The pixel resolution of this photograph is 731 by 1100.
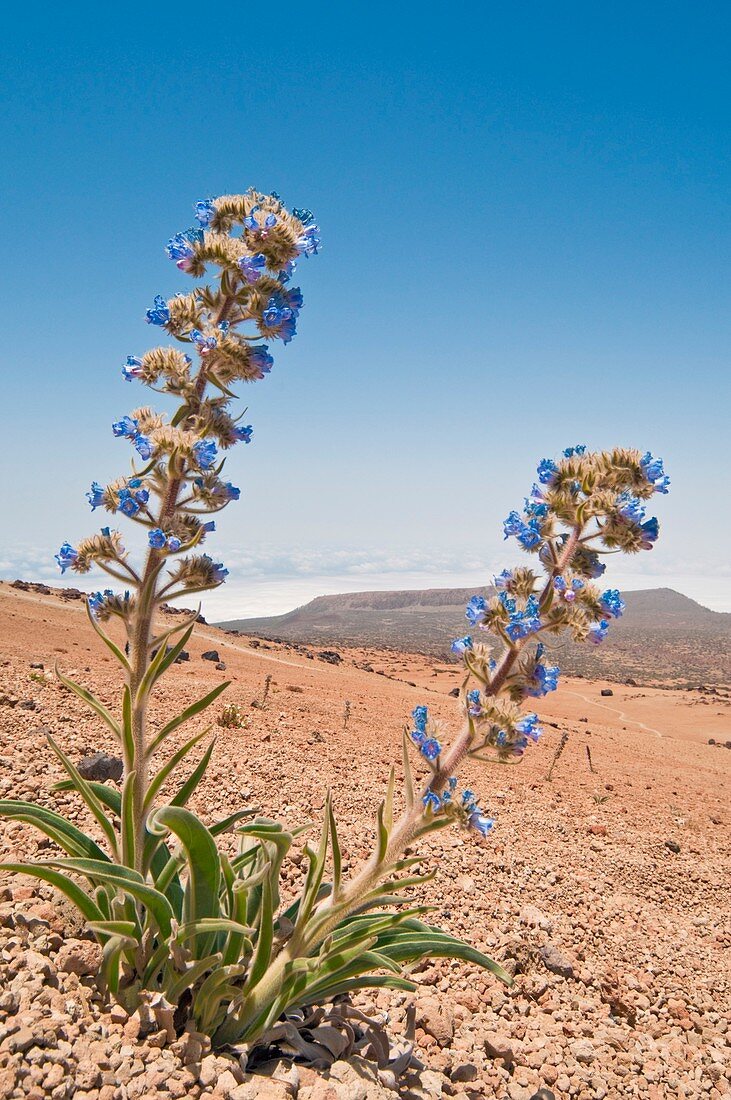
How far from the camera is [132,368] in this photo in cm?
392

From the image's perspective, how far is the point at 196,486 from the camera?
3709 mm

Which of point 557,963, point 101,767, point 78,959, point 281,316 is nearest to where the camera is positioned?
point 78,959

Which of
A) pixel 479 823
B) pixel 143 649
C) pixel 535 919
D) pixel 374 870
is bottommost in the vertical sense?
pixel 535 919

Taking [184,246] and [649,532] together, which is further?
[184,246]

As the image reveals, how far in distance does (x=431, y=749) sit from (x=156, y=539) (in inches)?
67.6

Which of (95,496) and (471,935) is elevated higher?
(95,496)

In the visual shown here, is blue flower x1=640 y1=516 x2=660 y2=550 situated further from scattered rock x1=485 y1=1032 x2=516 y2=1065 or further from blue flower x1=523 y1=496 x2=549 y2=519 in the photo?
scattered rock x1=485 y1=1032 x2=516 y2=1065

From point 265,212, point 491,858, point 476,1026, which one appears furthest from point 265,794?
point 265,212

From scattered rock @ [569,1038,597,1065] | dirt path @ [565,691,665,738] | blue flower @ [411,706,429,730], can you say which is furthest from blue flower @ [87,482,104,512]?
dirt path @ [565,691,665,738]

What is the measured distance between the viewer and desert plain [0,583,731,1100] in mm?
2961

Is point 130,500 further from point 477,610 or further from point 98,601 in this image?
point 477,610

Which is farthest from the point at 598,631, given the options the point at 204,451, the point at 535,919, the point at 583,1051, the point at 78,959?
the point at 535,919

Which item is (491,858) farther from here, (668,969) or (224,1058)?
(224,1058)

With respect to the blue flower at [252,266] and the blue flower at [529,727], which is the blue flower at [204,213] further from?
the blue flower at [529,727]
